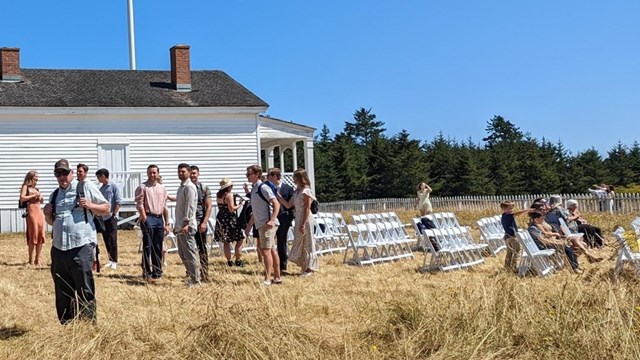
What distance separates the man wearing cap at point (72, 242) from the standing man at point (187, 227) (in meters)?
2.82

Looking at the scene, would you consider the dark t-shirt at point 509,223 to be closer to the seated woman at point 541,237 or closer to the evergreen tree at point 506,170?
the seated woman at point 541,237

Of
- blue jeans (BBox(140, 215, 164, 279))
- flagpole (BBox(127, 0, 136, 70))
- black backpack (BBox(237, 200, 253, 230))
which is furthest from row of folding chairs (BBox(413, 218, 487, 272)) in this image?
flagpole (BBox(127, 0, 136, 70))

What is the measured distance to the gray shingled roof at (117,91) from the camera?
89.4 feet

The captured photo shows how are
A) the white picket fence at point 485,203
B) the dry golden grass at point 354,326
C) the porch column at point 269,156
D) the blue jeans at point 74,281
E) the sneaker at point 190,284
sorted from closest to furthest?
1. the dry golden grass at point 354,326
2. the blue jeans at point 74,281
3. the sneaker at point 190,284
4. the white picket fence at point 485,203
5. the porch column at point 269,156

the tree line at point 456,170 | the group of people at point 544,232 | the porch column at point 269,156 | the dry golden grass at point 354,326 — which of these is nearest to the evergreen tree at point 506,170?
the tree line at point 456,170

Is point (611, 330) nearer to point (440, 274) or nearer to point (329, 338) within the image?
point (329, 338)

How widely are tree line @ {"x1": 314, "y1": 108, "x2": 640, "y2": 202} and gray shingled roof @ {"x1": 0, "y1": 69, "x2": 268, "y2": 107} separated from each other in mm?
22625

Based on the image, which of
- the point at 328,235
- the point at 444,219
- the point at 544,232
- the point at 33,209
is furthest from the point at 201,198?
the point at 444,219

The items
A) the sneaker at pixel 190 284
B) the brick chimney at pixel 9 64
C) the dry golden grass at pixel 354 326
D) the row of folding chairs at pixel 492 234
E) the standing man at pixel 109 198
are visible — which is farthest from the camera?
the brick chimney at pixel 9 64

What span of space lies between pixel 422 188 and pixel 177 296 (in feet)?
36.2

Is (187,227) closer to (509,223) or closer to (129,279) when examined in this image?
(129,279)

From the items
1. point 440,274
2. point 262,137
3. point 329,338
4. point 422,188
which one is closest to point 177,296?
point 329,338

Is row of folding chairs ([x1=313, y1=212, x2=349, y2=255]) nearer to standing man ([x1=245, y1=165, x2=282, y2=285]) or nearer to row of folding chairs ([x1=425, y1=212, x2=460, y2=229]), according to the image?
row of folding chairs ([x1=425, y1=212, x2=460, y2=229])

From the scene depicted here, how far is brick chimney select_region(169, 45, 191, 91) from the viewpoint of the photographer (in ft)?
98.1
